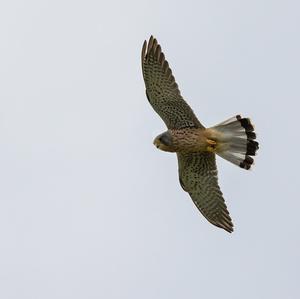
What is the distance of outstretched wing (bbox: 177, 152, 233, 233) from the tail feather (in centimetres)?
53

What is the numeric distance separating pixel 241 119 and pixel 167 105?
1.45 m

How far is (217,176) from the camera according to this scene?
20891 millimetres

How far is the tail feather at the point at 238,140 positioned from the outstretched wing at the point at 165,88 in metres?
0.48

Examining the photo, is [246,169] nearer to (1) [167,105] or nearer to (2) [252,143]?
(2) [252,143]

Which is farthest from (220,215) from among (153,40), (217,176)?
(153,40)

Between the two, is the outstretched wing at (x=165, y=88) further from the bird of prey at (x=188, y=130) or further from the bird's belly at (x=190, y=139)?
the bird's belly at (x=190, y=139)

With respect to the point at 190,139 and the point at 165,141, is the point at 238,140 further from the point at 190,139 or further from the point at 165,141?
the point at 165,141

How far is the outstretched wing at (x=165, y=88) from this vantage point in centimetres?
2016

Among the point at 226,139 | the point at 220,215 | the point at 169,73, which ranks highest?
the point at 169,73

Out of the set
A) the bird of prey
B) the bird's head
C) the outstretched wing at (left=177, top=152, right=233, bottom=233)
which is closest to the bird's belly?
the bird of prey

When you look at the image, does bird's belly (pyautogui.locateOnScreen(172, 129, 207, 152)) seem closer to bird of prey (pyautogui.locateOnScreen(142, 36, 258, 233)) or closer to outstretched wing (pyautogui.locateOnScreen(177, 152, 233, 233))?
bird of prey (pyautogui.locateOnScreen(142, 36, 258, 233))

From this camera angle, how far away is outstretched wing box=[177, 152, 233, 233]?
20619 mm

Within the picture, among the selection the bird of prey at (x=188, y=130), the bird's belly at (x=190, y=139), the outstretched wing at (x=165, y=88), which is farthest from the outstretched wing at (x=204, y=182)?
the outstretched wing at (x=165, y=88)

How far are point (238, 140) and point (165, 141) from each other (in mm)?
1404
